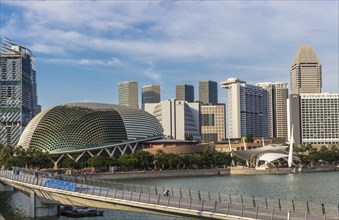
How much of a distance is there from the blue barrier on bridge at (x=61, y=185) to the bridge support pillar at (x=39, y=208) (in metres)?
4.67

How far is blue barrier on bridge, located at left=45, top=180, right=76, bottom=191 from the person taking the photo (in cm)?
4255

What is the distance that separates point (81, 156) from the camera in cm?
15888

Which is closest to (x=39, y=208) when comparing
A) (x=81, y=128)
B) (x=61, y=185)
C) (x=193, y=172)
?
(x=61, y=185)

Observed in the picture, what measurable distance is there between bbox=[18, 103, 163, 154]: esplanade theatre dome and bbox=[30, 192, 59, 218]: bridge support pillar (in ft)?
350

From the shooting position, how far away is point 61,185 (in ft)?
144

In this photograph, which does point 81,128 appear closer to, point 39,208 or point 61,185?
point 39,208

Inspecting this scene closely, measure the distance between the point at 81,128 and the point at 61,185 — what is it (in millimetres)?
121519

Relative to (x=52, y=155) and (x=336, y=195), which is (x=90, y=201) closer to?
(x=336, y=195)

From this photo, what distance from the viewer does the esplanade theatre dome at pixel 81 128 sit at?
160 m

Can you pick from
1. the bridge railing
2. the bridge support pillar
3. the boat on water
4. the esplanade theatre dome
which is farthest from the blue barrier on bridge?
the esplanade theatre dome

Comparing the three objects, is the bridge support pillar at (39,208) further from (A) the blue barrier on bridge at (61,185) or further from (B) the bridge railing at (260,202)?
(A) the blue barrier on bridge at (61,185)

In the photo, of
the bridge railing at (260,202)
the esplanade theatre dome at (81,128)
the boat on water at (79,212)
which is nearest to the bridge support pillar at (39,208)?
the boat on water at (79,212)

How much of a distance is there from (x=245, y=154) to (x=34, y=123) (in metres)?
69.0

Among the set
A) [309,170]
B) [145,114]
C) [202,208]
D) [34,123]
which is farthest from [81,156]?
[202,208]
